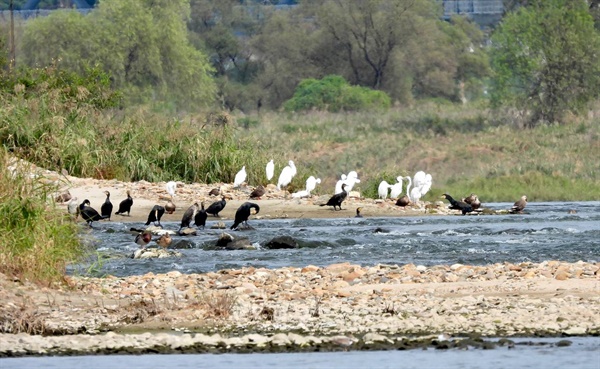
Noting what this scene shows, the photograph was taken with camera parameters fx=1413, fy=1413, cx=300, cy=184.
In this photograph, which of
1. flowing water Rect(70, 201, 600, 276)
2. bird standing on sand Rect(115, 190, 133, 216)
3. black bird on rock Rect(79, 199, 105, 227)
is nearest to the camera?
flowing water Rect(70, 201, 600, 276)

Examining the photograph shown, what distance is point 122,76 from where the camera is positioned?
58.0m

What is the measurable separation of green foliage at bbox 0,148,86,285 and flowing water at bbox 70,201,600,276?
530 mm

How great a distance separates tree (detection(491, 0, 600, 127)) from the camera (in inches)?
2162

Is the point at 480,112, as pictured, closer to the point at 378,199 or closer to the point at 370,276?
the point at 378,199

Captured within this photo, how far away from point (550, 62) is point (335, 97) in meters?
13.4

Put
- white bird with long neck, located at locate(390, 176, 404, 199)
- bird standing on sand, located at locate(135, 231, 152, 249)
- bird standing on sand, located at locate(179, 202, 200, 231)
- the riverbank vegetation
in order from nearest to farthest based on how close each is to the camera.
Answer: bird standing on sand, located at locate(135, 231, 152, 249)
bird standing on sand, located at locate(179, 202, 200, 231)
the riverbank vegetation
white bird with long neck, located at locate(390, 176, 404, 199)

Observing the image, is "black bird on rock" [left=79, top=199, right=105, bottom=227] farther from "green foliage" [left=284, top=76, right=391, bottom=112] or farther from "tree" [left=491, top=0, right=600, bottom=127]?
"green foliage" [left=284, top=76, right=391, bottom=112]

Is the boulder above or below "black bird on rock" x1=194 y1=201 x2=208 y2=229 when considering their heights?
below

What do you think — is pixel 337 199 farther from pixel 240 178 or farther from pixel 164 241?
pixel 164 241

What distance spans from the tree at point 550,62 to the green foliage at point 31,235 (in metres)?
42.4

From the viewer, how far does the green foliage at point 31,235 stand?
13062mm

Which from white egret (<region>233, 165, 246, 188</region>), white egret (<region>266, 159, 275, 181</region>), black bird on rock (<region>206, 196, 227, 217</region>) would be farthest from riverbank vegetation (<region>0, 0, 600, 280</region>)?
black bird on rock (<region>206, 196, 227, 217</region>)

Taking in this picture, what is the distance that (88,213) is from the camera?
2445 centimetres

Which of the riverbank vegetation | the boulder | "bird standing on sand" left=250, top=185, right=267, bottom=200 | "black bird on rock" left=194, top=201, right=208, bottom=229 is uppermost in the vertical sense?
the riverbank vegetation
